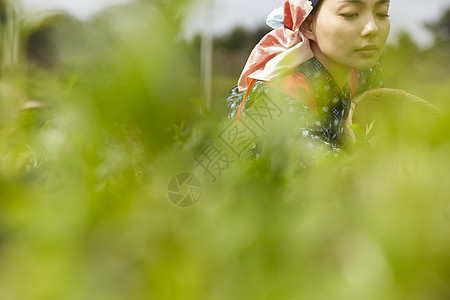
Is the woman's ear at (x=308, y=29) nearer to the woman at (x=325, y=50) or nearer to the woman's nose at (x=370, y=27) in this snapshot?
the woman at (x=325, y=50)

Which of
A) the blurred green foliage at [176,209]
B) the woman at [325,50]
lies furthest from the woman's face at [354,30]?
the blurred green foliage at [176,209]

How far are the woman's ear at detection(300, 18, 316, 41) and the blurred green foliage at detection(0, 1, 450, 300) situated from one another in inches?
25.1

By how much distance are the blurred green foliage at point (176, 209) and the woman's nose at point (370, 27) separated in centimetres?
54

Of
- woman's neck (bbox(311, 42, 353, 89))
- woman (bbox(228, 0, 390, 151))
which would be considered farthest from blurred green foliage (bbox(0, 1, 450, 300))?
woman's neck (bbox(311, 42, 353, 89))

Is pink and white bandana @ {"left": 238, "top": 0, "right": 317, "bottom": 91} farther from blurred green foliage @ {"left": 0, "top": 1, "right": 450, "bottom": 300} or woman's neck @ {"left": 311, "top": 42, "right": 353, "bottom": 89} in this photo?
blurred green foliage @ {"left": 0, "top": 1, "right": 450, "bottom": 300}

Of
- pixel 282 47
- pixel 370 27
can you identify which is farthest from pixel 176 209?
pixel 282 47

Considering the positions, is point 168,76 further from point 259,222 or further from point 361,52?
point 361,52

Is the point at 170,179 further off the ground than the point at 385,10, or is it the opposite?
the point at 170,179

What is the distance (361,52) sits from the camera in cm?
68

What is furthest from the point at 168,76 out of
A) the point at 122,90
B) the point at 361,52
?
the point at 361,52

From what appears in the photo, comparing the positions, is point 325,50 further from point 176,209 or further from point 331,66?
point 176,209

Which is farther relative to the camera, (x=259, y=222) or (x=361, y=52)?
(x=361, y=52)

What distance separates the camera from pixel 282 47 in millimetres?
813

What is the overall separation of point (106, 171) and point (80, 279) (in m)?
0.03
